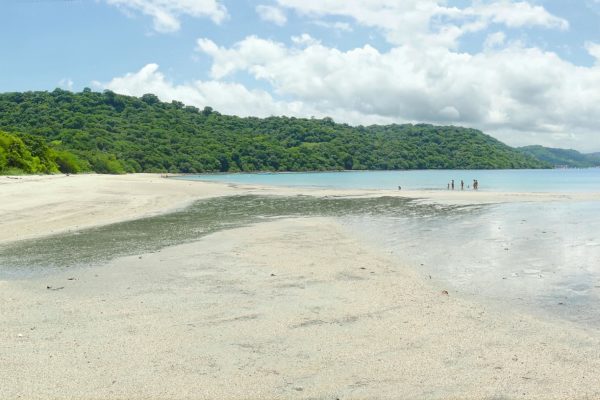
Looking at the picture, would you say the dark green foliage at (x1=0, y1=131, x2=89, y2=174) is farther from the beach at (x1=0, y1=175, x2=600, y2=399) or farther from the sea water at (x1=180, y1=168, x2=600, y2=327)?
the beach at (x1=0, y1=175, x2=600, y2=399)

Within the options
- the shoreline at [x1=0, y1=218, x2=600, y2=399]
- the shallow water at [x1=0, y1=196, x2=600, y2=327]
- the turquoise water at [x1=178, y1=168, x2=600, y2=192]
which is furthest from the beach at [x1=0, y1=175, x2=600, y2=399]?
the turquoise water at [x1=178, y1=168, x2=600, y2=192]

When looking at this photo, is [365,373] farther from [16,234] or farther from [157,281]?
[16,234]

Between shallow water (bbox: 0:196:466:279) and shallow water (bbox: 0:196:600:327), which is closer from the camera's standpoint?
shallow water (bbox: 0:196:600:327)

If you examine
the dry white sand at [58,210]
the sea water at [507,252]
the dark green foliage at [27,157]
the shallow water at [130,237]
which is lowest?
the sea water at [507,252]

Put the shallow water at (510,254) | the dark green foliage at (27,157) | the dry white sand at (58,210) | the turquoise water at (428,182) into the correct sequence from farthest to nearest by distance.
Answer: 1. the turquoise water at (428,182)
2. the dark green foliage at (27,157)
3. the dry white sand at (58,210)
4. the shallow water at (510,254)

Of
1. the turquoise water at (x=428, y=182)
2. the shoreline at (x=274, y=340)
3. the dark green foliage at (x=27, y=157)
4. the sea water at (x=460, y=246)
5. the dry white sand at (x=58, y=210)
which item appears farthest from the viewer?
the turquoise water at (x=428, y=182)

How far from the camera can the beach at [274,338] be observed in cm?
669

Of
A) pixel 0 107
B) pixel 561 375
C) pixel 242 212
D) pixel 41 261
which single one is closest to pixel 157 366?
pixel 561 375

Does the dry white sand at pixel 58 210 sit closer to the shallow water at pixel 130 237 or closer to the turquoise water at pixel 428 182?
the shallow water at pixel 130 237

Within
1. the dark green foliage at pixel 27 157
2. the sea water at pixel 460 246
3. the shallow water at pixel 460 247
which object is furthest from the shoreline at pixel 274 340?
the dark green foliage at pixel 27 157

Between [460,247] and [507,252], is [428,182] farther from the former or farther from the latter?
[507,252]

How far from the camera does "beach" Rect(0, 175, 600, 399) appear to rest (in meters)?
6.69

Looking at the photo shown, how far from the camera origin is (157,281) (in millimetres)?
13070

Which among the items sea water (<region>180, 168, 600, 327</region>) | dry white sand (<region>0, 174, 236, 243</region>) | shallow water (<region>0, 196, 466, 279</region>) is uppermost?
dry white sand (<region>0, 174, 236, 243</region>)
